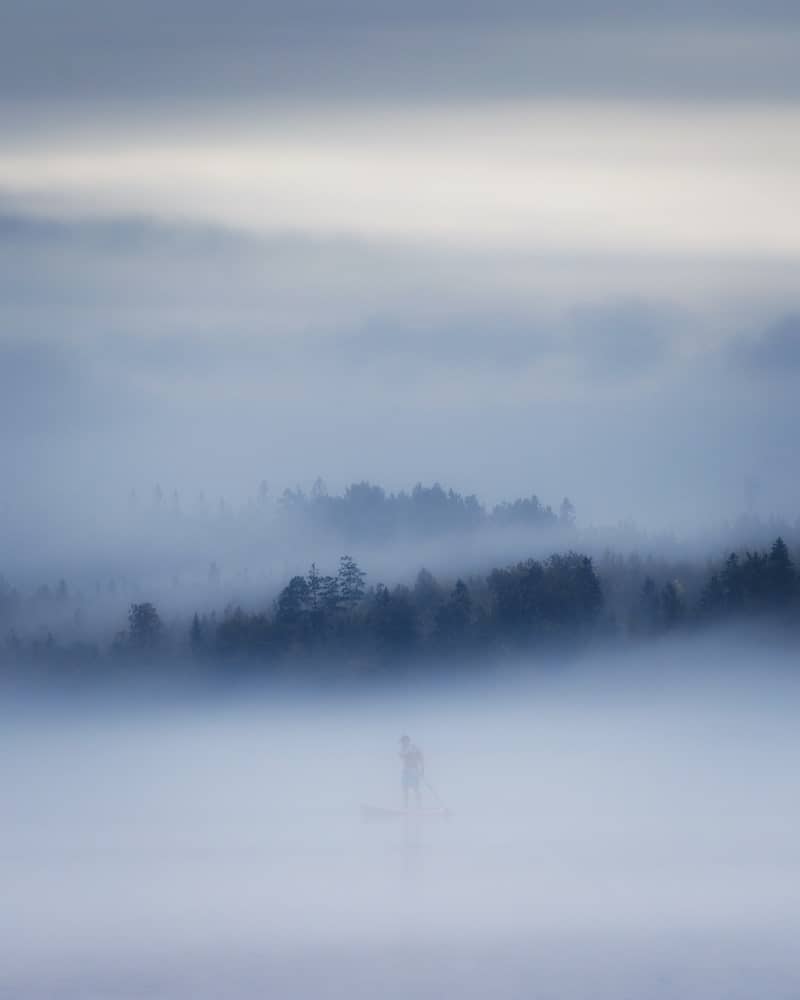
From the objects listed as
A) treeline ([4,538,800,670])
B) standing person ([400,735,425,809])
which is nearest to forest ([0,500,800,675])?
treeline ([4,538,800,670])

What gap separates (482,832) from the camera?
5131cm

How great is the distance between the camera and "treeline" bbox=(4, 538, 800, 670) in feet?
446

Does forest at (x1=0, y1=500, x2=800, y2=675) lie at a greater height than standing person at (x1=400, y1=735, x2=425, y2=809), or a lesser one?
greater

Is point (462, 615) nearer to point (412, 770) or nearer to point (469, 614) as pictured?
point (469, 614)

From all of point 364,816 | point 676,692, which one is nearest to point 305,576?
point 676,692

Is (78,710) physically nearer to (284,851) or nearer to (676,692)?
(676,692)

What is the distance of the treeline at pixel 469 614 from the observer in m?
136

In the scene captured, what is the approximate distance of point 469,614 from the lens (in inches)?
5891

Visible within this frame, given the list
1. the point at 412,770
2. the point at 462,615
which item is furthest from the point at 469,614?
the point at 412,770

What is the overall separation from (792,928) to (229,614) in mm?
138908

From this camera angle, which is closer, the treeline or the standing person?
the standing person

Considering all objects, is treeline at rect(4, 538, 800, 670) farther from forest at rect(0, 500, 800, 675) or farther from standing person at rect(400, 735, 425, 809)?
standing person at rect(400, 735, 425, 809)

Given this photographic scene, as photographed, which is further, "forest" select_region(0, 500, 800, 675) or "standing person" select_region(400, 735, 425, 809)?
"forest" select_region(0, 500, 800, 675)

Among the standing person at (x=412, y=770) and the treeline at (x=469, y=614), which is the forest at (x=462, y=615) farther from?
the standing person at (x=412, y=770)
